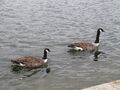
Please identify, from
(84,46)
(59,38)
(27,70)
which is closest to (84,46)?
(84,46)

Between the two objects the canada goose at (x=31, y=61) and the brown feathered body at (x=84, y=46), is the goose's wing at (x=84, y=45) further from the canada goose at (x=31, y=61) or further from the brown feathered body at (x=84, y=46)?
the canada goose at (x=31, y=61)

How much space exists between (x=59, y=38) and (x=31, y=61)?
489cm

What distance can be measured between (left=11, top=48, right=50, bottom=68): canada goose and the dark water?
18.3 inches

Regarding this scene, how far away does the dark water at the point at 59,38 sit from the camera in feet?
50.5

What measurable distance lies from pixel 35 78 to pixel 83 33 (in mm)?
8374

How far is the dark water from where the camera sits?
15.4 metres

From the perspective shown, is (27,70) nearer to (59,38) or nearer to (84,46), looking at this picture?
(84,46)

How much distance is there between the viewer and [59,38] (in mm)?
21766

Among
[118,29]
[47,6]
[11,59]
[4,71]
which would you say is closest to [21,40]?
[11,59]

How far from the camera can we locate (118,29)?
79.8ft

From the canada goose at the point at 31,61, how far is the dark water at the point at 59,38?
0.47m

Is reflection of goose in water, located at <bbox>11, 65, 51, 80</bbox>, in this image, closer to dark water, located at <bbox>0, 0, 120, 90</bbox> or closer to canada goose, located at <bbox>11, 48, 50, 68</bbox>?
dark water, located at <bbox>0, 0, 120, 90</bbox>

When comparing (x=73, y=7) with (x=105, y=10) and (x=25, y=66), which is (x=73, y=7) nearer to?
(x=105, y=10)

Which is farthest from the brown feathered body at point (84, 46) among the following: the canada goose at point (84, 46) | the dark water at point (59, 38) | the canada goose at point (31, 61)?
the canada goose at point (31, 61)
